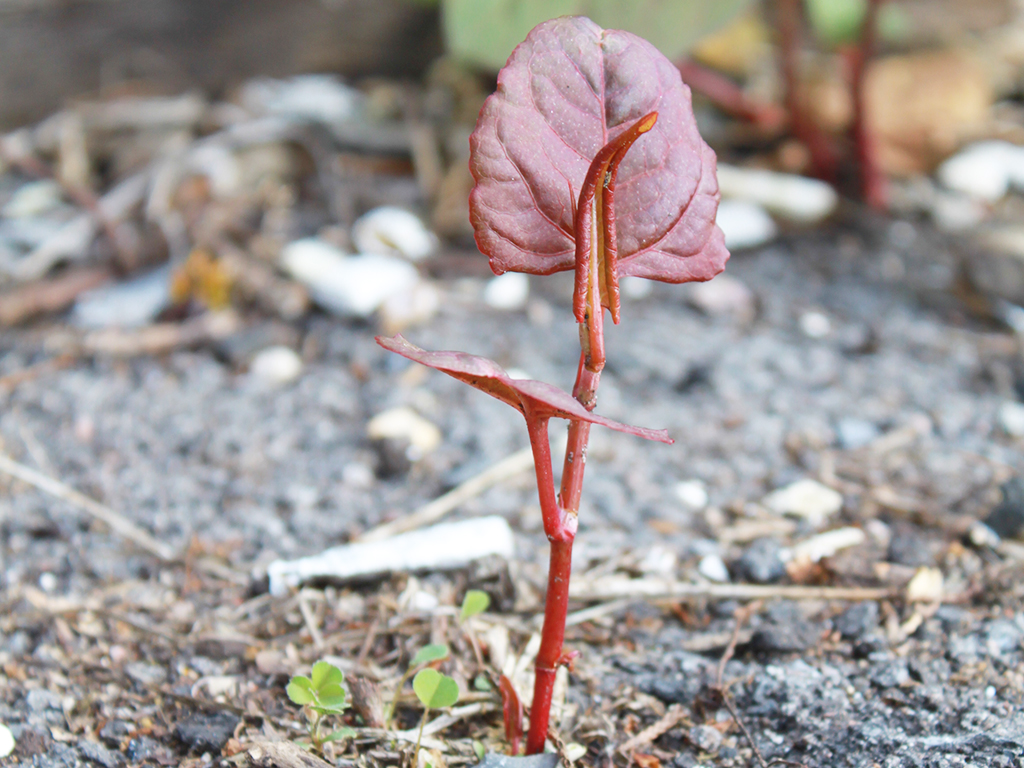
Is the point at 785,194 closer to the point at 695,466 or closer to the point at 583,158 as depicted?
the point at 695,466

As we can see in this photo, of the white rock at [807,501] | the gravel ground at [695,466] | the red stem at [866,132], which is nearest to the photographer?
the gravel ground at [695,466]

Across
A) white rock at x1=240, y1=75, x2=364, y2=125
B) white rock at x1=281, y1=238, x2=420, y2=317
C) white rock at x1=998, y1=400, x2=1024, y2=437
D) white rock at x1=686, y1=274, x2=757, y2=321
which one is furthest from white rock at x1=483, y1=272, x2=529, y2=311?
white rock at x1=998, y1=400, x2=1024, y2=437

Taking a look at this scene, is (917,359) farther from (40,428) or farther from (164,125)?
(164,125)

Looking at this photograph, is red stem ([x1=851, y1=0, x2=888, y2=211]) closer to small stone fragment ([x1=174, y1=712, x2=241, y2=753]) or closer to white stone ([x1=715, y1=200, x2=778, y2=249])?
white stone ([x1=715, y1=200, x2=778, y2=249])

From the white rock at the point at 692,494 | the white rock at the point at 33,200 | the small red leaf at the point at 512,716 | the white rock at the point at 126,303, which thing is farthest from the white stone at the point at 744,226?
the white rock at the point at 33,200

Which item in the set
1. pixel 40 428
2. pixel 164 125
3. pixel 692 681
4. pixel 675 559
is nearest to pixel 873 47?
pixel 675 559

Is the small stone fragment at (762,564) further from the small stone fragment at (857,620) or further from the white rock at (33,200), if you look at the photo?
the white rock at (33,200)

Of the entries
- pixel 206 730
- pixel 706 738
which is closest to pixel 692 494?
pixel 706 738
